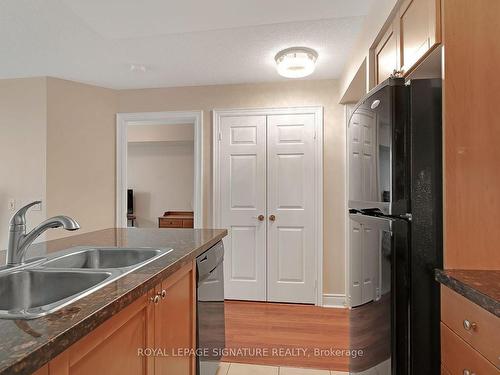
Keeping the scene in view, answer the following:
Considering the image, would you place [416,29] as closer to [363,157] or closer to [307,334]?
[363,157]

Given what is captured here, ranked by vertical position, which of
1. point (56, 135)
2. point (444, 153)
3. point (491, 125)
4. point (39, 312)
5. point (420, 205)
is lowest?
point (39, 312)

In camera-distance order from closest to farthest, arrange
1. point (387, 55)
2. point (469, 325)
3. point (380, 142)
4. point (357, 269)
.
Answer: point (469, 325), point (380, 142), point (357, 269), point (387, 55)

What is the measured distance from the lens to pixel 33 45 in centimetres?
255

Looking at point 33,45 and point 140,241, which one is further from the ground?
point 33,45

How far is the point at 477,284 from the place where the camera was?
97 centimetres

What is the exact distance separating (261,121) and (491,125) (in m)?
2.37

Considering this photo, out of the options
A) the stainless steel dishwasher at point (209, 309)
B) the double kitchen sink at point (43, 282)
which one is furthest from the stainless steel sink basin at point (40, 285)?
the stainless steel dishwasher at point (209, 309)

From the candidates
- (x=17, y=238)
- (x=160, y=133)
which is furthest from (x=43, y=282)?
(x=160, y=133)

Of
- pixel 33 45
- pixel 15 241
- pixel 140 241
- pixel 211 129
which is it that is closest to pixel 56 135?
pixel 33 45

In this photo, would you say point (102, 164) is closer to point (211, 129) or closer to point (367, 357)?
point (211, 129)

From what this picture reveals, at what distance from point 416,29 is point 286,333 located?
7.66ft

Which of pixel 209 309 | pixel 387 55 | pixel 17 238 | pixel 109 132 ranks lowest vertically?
pixel 209 309

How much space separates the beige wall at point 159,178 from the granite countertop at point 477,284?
5.18m

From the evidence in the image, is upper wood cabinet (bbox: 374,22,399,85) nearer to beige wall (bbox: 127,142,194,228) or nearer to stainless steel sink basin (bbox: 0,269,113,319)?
stainless steel sink basin (bbox: 0,269,113,319)
